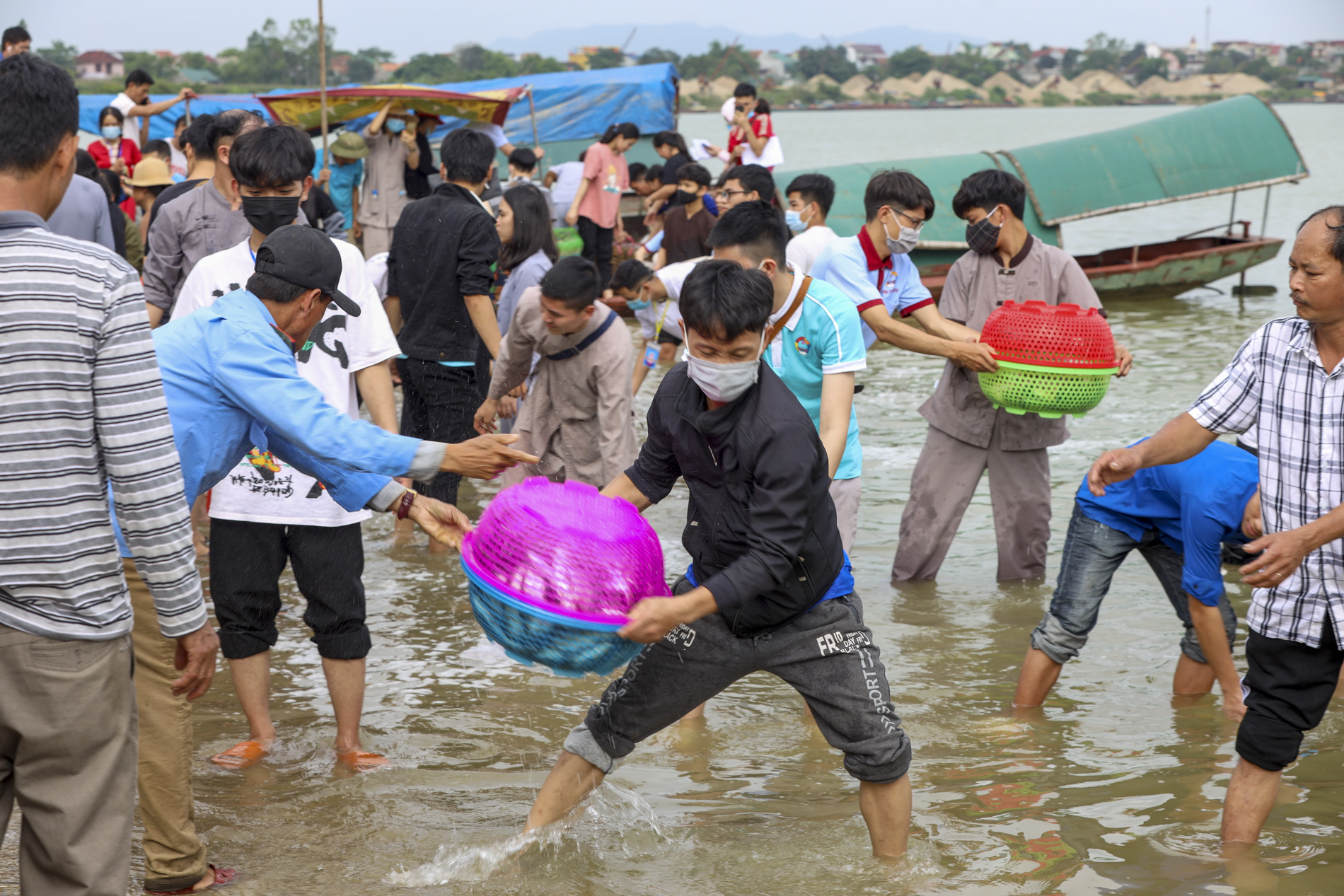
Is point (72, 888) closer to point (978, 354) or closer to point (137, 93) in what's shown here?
point (978, 354)

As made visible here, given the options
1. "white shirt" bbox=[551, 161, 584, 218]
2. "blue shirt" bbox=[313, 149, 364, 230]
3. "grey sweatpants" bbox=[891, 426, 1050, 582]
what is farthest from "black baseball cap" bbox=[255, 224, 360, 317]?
"white shirt" bbox=[551, 161, 584, 218]

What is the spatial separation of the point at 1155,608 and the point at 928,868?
3.17m

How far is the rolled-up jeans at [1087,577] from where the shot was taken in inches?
182

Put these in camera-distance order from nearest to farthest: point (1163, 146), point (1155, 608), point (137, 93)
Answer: point (1155, 608)
point (137, 93)
point (1163, 146)

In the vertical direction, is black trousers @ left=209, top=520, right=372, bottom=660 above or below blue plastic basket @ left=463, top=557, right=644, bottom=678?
below

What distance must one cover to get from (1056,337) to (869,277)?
88 centimetres

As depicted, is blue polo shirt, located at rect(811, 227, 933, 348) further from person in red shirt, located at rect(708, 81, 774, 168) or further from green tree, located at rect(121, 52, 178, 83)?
green tree, located at rect(121, 52, 178, 83)

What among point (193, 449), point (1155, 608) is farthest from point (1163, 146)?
point (193, 449)

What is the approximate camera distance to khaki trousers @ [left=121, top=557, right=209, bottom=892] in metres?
3.25

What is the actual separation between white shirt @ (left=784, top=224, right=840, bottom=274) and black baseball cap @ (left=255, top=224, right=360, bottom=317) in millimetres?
2814

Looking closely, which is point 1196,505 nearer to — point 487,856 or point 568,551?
point 568,551

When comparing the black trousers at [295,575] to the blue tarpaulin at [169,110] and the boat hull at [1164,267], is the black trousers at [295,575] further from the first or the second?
the blue tarpaulin at [169,110]

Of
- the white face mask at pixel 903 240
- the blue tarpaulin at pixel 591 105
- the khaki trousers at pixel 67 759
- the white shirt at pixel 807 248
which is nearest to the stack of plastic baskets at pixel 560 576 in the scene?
the khaki trousers at pixel 67 759

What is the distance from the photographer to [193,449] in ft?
10.5
